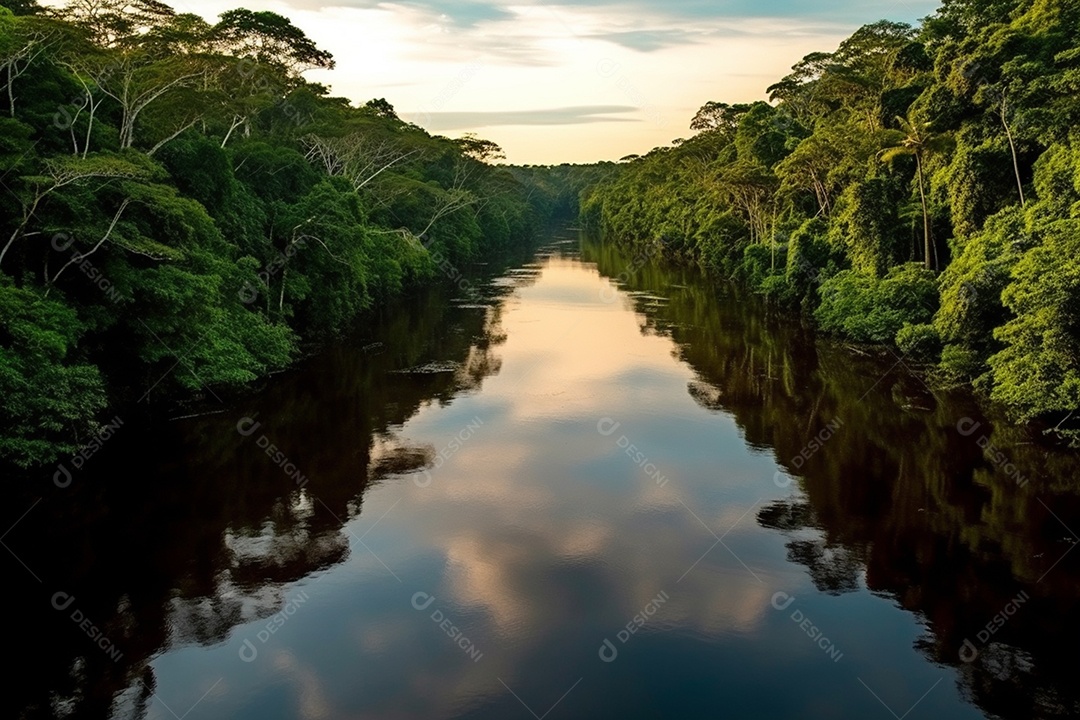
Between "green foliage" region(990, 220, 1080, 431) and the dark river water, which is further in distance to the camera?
"green foliage" region(990, 220, 1080, 431)

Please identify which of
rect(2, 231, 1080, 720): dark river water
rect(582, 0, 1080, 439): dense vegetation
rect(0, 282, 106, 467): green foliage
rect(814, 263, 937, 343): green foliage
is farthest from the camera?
rect(814, 263, 937, 343): green foliage

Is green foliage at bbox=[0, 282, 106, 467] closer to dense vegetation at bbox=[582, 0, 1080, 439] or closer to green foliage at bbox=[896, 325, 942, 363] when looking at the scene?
dense vegetation at bbox=[582, 0, 1080, 439]

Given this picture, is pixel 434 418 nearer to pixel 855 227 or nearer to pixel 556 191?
pixel 855 227

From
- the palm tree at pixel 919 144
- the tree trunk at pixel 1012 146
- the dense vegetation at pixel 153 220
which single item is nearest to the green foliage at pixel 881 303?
the palm tree at pixel 919 144

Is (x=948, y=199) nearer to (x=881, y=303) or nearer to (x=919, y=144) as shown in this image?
(x=919, y=144)

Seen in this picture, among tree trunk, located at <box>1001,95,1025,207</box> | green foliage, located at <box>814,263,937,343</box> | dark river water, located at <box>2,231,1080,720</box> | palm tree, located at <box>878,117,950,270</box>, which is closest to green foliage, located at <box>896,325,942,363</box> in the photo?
green foliage, located at <box>814,263,937,343</box>

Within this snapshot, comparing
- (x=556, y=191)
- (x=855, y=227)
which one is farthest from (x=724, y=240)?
(x=556, y=191)

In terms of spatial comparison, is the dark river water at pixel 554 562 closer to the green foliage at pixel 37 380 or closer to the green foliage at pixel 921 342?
the green foliage at pixel 37 380

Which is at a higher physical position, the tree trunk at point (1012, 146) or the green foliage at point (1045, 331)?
the tree trunk at point (1012, 146)
